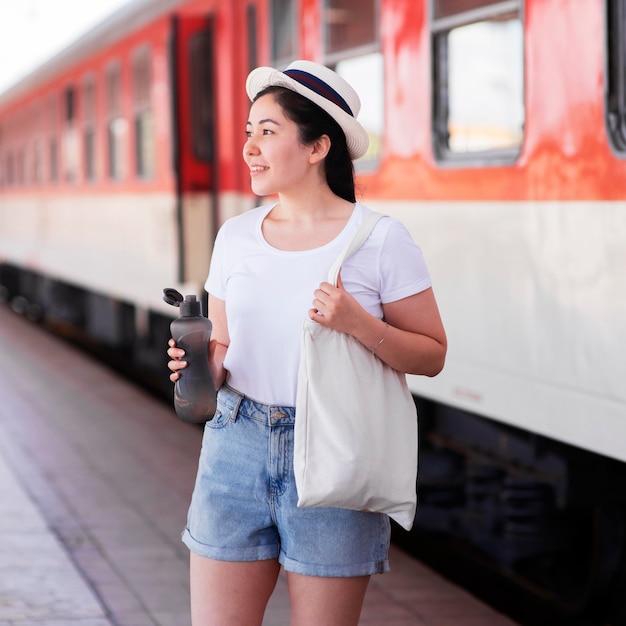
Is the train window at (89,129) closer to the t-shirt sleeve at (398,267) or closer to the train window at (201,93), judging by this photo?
the train window at (201,93)

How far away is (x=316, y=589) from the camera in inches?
103

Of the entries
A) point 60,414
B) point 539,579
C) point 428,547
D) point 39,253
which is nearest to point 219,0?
point 60,414

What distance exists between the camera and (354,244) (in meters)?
2.59

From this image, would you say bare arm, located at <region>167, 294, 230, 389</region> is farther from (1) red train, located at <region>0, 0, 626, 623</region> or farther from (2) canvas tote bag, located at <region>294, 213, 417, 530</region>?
(1) red train, located at <region>0, 0, 626, 623</region>

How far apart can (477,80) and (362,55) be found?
0.95 metres

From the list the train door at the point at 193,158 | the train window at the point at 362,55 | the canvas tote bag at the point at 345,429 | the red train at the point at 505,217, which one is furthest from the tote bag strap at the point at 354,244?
the train door at the point at 193,158

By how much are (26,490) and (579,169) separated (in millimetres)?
3723

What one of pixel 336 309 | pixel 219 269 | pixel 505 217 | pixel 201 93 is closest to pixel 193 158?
pixel 201 93

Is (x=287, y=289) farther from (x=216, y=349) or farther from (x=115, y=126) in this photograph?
(x=115, y=126)

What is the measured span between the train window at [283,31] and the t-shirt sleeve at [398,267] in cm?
410

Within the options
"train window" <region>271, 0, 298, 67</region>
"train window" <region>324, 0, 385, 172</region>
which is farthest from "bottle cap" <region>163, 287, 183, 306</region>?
"train window" <region>271, 0, 298, 67</region>

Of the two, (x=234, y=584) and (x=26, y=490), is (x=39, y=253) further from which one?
(x=234, y=584)

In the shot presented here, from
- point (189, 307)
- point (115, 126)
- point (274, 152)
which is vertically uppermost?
point (115, 126)

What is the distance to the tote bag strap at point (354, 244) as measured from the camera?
101 inches
